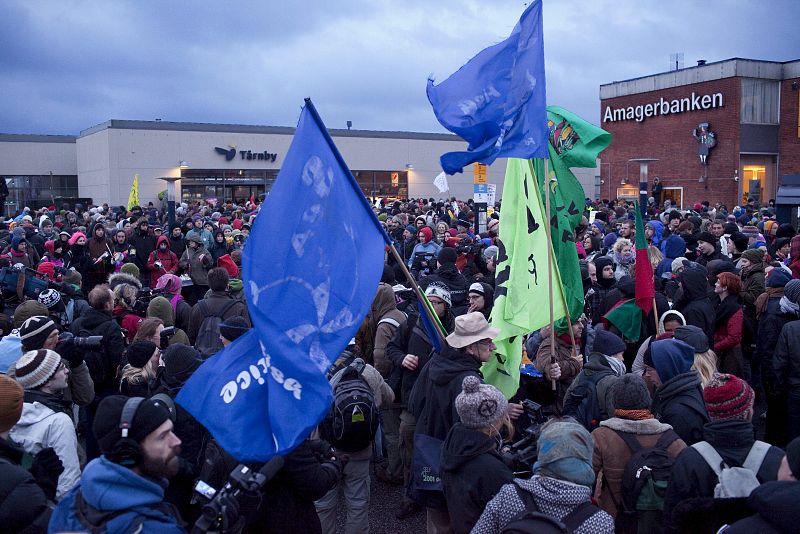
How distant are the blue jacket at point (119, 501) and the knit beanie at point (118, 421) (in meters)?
0.11

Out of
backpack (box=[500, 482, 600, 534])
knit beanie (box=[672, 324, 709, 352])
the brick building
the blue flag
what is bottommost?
backpack (box=[500, 482, 600, 534])

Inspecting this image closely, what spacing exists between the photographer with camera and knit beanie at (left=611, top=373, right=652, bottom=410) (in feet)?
2.28

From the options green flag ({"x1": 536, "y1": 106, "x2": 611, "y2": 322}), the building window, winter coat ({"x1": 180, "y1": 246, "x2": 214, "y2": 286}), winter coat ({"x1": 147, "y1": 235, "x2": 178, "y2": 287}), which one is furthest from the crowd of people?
the building window

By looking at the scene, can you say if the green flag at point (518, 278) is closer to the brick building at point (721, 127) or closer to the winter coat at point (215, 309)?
the winter coat at point (215, 309)

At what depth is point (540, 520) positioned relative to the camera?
2.68 metres

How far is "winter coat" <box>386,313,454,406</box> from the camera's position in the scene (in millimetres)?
5633

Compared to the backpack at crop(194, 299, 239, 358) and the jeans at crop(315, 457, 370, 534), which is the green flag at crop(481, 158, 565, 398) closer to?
the jeans at crop(315, 457, 370, 534)

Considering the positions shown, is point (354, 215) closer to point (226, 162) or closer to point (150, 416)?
point (150, 416)

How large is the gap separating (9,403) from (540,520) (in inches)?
105

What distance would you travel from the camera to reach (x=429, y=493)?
4.06 m

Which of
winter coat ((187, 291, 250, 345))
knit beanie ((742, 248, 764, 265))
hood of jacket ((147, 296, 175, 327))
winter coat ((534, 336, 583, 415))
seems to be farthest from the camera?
knit beanie ((742, 248, 764, 265))

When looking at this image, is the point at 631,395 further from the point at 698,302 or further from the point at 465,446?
the point at 698,302

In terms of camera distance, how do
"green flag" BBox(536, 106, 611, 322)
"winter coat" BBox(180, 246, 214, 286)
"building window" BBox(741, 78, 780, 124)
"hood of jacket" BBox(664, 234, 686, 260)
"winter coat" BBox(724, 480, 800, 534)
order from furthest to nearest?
"building window" BBox(741, 78, 780, 124)
"winter coat" BBox(180, 246, 214, 286)
"hood of jacket" BBox(664, 234, 686, 260)
"green flag" BBox(536, 106, 611, 322)
"winter coat" BBox(724, 480, 800, 534)

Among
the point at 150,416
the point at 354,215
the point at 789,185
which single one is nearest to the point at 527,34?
the point at 354,215
